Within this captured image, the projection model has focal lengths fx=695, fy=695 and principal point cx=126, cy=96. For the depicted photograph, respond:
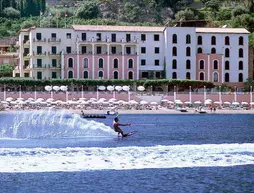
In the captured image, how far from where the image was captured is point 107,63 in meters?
112

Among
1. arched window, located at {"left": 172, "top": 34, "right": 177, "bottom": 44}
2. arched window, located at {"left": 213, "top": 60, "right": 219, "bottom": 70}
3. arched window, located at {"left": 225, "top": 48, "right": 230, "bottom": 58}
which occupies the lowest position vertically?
arched window, located at {"left": 213, "top": 60, "right": 219, "bottom": 70}

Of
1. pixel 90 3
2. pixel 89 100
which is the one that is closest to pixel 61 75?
pixel 89 100

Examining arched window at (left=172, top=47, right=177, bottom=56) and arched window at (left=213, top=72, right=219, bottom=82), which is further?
arched window at (left=213, top=72, right=219, bottom=82)

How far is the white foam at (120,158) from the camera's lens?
3247 centimetres

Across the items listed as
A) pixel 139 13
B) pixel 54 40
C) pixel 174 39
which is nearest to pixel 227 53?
pixel 174 39

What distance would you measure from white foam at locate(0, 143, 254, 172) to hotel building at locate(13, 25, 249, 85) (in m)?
71.7

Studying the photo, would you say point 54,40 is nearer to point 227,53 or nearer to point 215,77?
point 215,77

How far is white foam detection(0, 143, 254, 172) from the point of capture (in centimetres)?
3247

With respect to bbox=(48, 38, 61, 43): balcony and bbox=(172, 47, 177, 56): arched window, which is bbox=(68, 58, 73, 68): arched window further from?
bbox=(172, 47, 177, 56): arched window

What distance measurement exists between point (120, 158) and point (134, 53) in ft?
258

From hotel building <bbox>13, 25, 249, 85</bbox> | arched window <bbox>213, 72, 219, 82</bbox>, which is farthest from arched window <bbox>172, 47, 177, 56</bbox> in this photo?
arched window <bbox>213, 72, 219, 82</bbox>

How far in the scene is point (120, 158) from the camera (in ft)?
115

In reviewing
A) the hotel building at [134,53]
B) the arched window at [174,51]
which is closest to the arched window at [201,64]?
the hotel building at [134,53]

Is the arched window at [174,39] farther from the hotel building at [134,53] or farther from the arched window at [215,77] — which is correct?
the arched window at [215,77]
